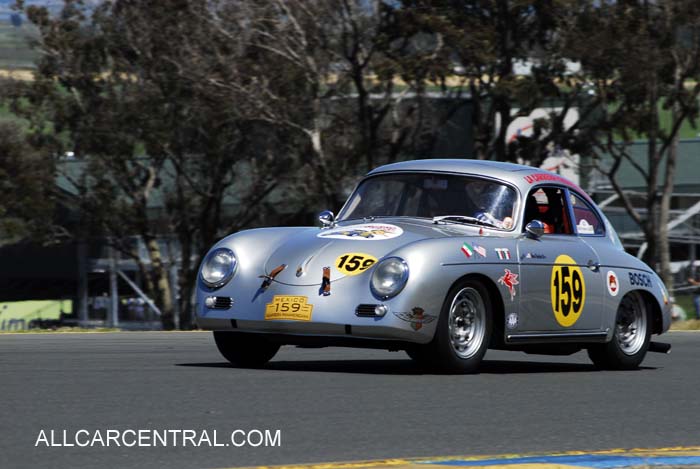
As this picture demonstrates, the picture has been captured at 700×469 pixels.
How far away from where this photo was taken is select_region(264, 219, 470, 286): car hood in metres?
9.08

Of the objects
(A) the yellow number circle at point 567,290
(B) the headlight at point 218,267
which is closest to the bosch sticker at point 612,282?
(A) the yellow number circle at point 567,290

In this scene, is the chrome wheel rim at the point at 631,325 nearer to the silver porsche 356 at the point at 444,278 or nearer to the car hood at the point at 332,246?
the silver porsche 356 at the point at 444,278

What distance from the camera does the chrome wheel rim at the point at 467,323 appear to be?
922 centimetres

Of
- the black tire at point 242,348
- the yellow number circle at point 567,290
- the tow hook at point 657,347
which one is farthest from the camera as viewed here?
the tow hook at point 657,347

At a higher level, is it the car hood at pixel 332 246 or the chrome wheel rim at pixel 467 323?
the car hood at pixel 332 246

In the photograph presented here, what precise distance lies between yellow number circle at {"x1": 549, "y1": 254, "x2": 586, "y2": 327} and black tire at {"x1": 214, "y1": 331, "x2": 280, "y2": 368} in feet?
6.99

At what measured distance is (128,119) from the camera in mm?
37375

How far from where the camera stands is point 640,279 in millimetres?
10992

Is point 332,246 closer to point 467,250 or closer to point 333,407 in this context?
point 467,250

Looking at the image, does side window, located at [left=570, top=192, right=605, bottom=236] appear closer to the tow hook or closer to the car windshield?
the car windshield

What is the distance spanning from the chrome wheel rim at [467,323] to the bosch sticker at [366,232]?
63cm

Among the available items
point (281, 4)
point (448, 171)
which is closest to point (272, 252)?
point (448, 171)

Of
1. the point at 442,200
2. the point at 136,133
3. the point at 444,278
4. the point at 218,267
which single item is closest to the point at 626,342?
the point at 442,200
